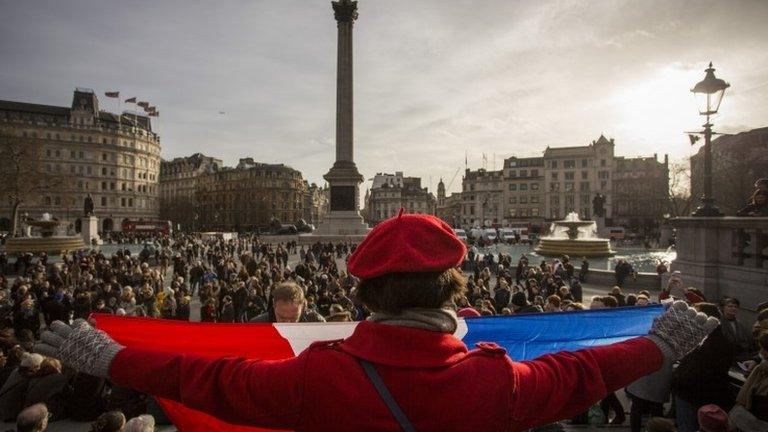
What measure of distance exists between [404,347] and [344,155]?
44422mm

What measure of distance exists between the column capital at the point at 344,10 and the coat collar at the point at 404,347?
4893 centimetres

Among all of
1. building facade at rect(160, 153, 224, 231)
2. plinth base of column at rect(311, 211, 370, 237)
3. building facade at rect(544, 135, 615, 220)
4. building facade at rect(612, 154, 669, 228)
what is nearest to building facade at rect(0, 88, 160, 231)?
building facade at rect(160, 153, 224, 231)

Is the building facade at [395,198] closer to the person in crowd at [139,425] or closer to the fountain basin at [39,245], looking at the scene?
the fountain basin at [39,245]

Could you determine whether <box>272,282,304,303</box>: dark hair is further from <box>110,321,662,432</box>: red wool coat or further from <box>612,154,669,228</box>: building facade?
<box>612,154,669,228</box>: building facade

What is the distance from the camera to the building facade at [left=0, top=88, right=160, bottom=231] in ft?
309

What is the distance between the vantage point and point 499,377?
1729 mm

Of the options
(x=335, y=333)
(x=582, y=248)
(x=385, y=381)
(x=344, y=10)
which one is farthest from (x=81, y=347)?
(x=344, y=10)

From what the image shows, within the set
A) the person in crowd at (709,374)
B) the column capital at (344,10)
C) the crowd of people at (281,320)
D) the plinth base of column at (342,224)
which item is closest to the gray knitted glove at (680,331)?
the crowd of people at (281,320)

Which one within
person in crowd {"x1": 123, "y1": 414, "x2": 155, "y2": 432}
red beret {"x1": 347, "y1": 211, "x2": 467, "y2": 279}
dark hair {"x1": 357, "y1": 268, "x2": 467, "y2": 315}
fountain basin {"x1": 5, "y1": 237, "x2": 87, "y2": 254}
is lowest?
fountain basin {"x1": 5, "y1": 237, "x2": 87, "y2": 254}

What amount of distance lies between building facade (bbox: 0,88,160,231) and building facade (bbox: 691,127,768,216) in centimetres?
11252

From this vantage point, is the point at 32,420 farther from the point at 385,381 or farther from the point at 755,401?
the point at 755,401

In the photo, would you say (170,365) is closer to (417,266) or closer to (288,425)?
(288,425)

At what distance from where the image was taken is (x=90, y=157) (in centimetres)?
10038

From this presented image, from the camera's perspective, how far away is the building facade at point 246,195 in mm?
124062
